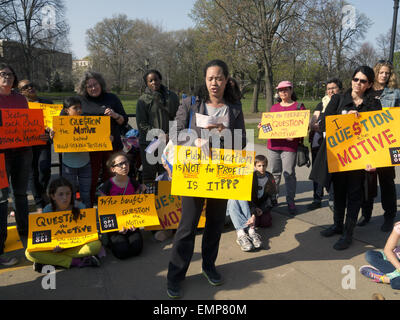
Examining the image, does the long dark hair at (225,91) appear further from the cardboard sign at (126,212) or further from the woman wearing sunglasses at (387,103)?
the woman wearing sunglasses at (387,103)

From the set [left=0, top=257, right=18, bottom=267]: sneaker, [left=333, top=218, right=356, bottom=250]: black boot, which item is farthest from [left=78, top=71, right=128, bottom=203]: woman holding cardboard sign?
[left=333, top=218, right=356, bottom=250]: black boot

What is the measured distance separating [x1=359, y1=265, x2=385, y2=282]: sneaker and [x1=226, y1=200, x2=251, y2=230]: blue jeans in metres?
1.34

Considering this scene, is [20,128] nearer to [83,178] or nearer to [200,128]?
[83,178]

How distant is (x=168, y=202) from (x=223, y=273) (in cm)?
139

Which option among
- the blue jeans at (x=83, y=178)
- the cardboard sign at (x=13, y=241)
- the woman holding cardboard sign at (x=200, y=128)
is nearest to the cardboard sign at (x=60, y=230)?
the cardboard sign at (x=13, y=241)

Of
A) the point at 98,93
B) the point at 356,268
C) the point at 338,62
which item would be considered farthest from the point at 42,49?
the point at 356,268

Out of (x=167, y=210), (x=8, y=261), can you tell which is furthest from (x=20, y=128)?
(x=167, y=210)

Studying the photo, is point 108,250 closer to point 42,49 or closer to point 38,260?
point 38,260

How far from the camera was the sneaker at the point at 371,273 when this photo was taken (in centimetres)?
304

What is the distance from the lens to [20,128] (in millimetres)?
3760

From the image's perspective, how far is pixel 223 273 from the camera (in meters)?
3.24
